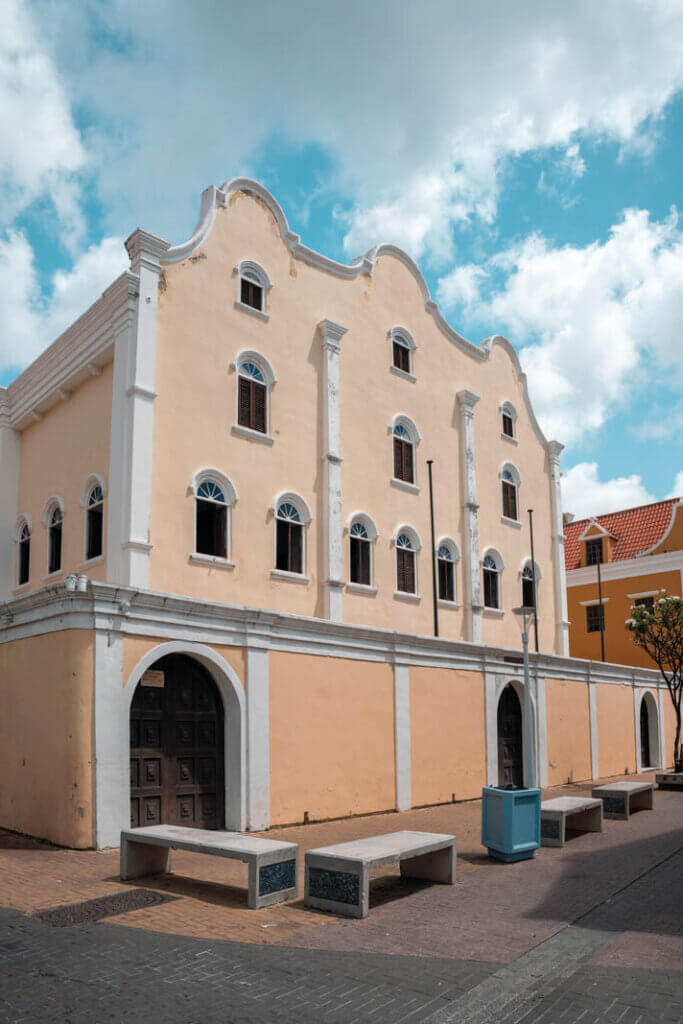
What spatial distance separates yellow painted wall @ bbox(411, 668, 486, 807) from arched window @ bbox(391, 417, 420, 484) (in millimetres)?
5375

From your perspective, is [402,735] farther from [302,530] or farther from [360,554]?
[302,530]

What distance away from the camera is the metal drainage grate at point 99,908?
8445 millimetres

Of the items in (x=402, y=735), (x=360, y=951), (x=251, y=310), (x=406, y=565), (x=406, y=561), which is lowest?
(x=360, y=951)

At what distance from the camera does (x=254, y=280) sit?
66.3 feet

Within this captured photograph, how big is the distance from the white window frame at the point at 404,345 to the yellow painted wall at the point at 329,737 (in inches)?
332

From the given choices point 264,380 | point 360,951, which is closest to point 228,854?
point 360,951

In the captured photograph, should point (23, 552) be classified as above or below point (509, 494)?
below

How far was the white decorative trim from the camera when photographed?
1956 cm

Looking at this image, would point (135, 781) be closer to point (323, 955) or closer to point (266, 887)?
point (266, 887)

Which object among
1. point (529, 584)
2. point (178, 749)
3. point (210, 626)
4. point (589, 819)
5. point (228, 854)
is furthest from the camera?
point (529, 584)

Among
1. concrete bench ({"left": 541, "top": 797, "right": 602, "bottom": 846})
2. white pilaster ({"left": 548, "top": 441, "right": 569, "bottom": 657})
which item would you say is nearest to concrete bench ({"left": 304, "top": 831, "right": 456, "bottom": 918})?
concrete bench ({"left": 541, "top": 797, "right": 602, "bottom": 846})

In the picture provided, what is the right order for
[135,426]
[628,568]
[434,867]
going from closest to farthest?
[434,867] < [135,426] < [628,568]

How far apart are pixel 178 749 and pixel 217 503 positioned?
17.9ft

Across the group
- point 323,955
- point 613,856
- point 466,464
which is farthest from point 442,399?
point 323,955
